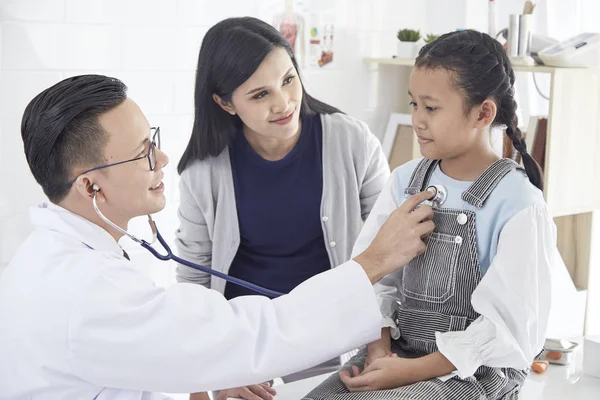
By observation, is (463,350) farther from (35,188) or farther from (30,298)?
(35,188)

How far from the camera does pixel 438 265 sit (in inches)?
62.3

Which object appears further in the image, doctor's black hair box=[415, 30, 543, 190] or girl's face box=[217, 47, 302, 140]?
girl's face box=[217, 47, 302, 140]

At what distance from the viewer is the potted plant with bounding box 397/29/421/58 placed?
320 cm

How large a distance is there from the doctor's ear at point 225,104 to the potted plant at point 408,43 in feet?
4.75

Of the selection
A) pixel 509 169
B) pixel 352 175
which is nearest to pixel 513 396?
pixel 509 169

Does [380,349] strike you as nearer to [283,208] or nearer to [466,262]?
[466,262]

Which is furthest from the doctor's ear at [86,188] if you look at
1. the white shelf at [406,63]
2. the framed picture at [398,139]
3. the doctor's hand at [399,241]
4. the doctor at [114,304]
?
the framed picture at [398,139]

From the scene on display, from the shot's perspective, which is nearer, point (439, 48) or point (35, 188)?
point (439, 48)

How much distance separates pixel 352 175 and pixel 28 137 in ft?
2.83

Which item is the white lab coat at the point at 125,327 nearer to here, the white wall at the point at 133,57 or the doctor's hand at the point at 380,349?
the doctor's hand at the point at 380,349

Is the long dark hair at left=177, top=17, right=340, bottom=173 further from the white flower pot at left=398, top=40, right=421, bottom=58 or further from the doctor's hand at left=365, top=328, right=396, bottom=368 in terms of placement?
the white flower pot at left=398, top=40, right=421, bottom=58

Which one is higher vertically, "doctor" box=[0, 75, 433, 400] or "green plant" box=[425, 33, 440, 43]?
"green plant" box=[425, 33, 440, 43]

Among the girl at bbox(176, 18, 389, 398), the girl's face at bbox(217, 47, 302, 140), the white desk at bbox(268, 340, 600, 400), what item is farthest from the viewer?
the girl at bbox(176, 18, 389, 398)

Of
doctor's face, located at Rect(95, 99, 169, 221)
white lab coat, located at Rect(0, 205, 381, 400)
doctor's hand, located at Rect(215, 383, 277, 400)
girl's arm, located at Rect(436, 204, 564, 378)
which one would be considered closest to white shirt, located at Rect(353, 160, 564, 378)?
girl's arm, located at Rect(436, 204, 564, 378)
